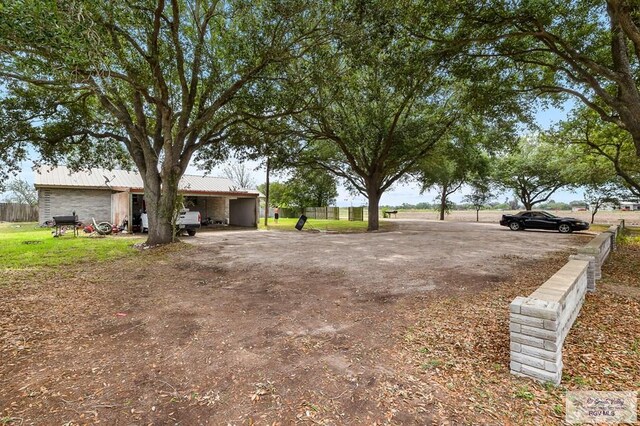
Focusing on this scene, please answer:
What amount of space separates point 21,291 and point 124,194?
12.5m

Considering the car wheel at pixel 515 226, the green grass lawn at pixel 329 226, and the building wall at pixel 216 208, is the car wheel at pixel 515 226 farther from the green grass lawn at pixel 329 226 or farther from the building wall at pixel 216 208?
the building wall at pixel 216 208

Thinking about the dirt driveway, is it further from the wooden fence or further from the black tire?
the wooden fence

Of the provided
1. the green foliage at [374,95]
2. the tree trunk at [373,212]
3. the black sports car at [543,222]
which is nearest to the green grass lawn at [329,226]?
the tree trunk at [373,212]

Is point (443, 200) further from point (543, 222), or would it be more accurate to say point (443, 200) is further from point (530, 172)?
point (543, 222)

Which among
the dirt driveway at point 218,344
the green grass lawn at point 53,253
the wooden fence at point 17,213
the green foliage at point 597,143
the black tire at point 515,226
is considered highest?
the green foliage at point 597,143

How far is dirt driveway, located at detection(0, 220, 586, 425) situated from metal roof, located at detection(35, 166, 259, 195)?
466 inches

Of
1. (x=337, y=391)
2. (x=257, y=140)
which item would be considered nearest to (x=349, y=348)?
(x=337, y=391)

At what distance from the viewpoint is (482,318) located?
12.8ft

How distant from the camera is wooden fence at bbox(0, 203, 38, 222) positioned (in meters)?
21.1

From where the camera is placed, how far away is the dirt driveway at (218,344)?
2289 mm

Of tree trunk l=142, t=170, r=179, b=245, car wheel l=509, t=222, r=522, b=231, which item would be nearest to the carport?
tree trunk l=142, t=170, r=179, b=245

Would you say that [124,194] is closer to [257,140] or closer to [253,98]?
[257,140]

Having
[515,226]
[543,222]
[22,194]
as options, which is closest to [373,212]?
[515,226]

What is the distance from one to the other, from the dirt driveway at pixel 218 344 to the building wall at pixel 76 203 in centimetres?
1392
